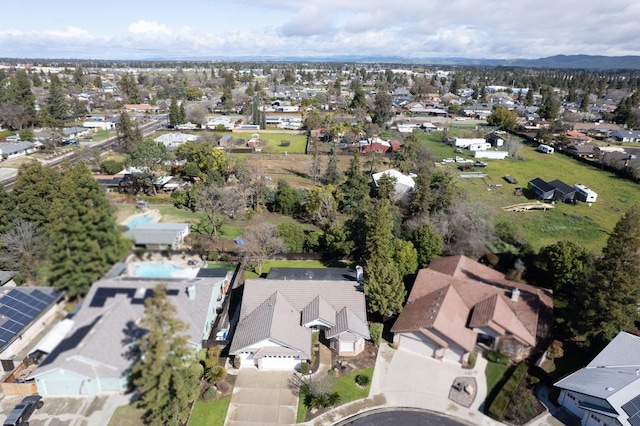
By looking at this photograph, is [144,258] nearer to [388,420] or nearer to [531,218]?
[388,420]

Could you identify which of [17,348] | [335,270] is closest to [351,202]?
[335,270]

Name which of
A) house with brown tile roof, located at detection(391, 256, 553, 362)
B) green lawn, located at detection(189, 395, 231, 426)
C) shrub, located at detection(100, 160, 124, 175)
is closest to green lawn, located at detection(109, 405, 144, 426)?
shrub, located at detection(100, 160, 124, 175)

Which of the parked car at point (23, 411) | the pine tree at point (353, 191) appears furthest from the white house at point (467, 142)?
the parked car at point (23, 411)

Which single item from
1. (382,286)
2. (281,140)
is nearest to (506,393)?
(382,286)

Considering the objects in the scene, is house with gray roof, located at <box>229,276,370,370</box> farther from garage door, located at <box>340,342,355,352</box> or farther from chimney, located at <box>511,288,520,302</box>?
chimney, located at <box>511,288,520,302</box>

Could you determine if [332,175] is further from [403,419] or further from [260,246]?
[403,419]

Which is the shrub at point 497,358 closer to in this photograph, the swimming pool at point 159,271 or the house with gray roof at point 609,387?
the house with gray roof at point 609,387
